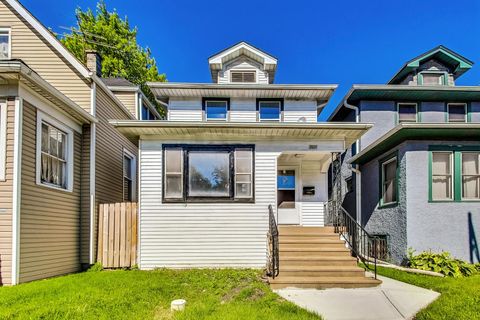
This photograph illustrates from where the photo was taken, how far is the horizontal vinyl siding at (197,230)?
810cm

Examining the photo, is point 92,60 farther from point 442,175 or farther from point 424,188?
point 442,175

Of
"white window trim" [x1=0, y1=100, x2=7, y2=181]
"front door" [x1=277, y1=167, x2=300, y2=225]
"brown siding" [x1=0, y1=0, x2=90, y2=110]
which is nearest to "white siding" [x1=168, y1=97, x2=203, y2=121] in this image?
"brown siding" [x1=0, y1=0, x2=90, y2=110]

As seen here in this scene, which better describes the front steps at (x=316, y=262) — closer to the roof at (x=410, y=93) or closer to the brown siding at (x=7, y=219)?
Answer: the brown siding at (x=7, y=219)

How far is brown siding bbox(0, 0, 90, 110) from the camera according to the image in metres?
8.72

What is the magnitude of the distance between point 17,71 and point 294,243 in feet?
22.5

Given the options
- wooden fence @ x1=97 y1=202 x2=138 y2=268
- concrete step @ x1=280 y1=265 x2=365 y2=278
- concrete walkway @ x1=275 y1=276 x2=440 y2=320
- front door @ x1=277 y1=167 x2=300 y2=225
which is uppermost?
front door @ x1=277 y1=167 x2=300 y2=225

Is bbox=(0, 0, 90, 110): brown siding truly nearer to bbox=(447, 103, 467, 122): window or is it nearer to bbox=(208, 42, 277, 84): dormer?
bbox=(208, 42, 277, 84): dormer

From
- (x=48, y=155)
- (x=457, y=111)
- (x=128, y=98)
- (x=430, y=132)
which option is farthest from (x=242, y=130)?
(x=457, y=111)

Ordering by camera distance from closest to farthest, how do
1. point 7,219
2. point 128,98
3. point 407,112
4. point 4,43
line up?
1. point 7,219
2. point 4,43
3. point 407,112
4. point 128,98

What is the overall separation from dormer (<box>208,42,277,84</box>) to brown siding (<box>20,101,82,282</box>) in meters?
7.31

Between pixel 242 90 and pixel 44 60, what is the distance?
6.30m

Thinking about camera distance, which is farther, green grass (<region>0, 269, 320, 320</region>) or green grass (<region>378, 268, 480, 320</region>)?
green grass (<region>378, 268, 480, 320</region>)

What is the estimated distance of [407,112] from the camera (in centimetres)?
1276

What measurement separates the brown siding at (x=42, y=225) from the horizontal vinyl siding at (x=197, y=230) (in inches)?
68.1
